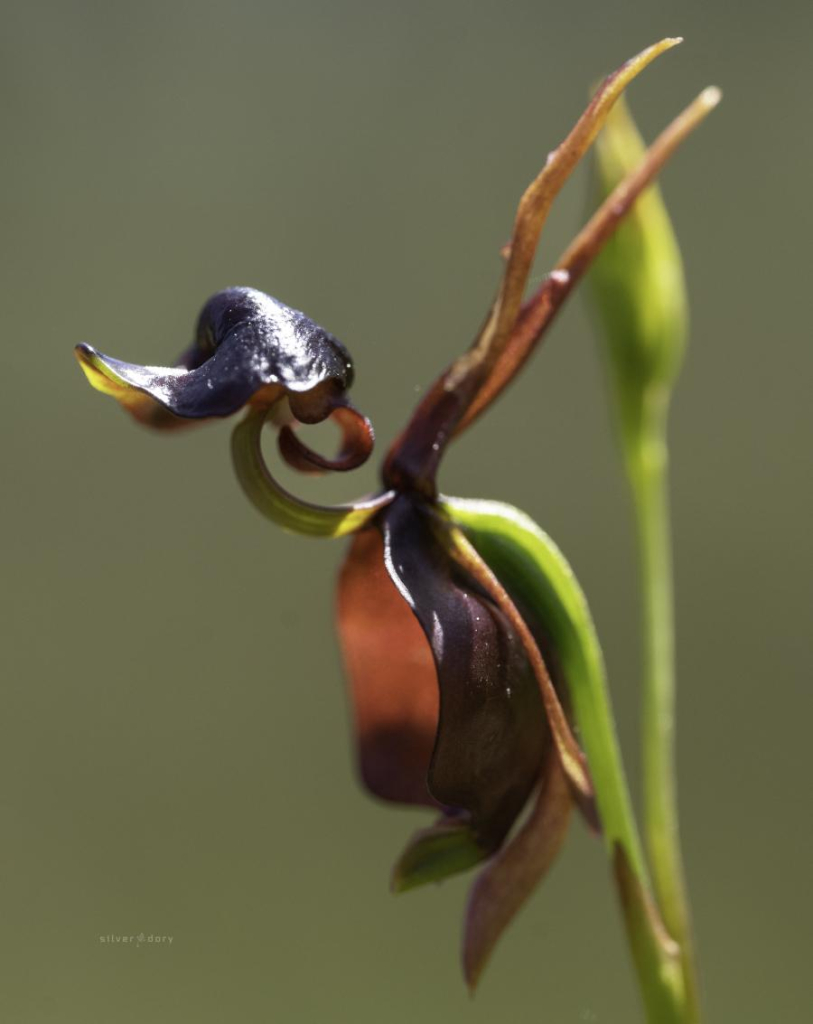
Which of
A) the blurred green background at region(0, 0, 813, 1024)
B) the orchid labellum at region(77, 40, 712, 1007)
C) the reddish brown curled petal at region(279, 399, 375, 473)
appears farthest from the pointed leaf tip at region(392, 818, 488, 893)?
the blurred green background at region(0, 0, 813, 1024)

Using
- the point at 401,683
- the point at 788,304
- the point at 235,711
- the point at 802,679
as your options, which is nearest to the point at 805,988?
the point at 802,679

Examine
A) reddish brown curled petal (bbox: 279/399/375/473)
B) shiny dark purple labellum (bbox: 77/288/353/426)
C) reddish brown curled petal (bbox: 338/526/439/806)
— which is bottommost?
reddish brown curled petal (bbox: 338/526/439/806)

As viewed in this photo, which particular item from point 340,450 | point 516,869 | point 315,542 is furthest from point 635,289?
point 315,542

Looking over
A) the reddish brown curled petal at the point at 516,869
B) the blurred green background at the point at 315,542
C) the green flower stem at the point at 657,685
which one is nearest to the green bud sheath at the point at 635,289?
the green flower stem at the point at 657,685

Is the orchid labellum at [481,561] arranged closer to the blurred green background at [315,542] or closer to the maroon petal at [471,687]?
the maroon petal at [471,687]

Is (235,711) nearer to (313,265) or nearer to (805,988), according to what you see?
(313,265)

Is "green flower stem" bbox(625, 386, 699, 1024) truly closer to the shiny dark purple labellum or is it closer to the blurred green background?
the shiny dark purple labellum

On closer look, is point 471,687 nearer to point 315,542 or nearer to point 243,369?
point 243,369
